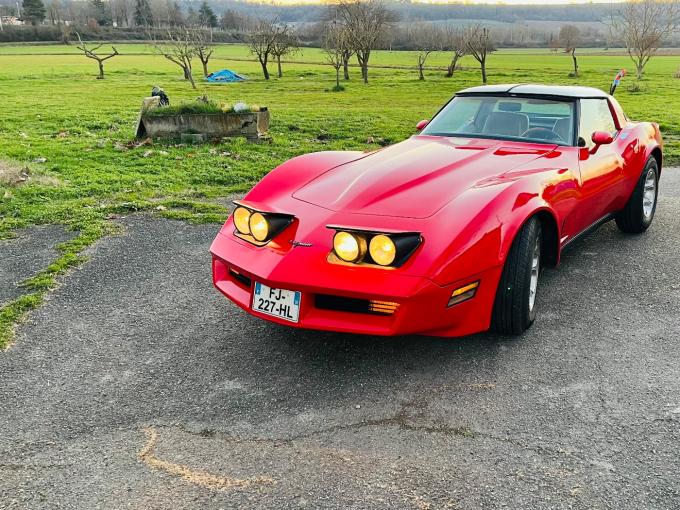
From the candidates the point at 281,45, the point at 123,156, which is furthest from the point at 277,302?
the point at 281,45

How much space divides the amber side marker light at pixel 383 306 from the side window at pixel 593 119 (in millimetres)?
2436

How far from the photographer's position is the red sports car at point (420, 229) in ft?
8.84

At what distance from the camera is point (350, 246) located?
2.72 meters

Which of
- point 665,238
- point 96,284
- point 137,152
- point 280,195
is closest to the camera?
point 280,195

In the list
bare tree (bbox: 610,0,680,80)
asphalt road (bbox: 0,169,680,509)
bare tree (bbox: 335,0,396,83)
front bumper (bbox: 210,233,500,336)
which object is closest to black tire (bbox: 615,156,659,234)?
asphalt road (bbox: 0,169,680,509)

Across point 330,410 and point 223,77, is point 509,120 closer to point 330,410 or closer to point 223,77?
point 330,410

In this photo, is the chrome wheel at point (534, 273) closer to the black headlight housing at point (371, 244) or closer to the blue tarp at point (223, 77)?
the black headlight housing at point (371, 244)

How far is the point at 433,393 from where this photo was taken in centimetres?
277

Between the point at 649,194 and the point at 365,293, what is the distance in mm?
3950

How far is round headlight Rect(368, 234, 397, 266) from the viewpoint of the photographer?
8.79 ft

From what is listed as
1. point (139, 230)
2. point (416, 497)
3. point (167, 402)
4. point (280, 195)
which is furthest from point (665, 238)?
point (139, 230)

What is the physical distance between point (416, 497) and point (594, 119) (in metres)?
3.59

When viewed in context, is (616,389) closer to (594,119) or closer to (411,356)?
(411,356)

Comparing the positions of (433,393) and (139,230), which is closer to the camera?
(433,393)
